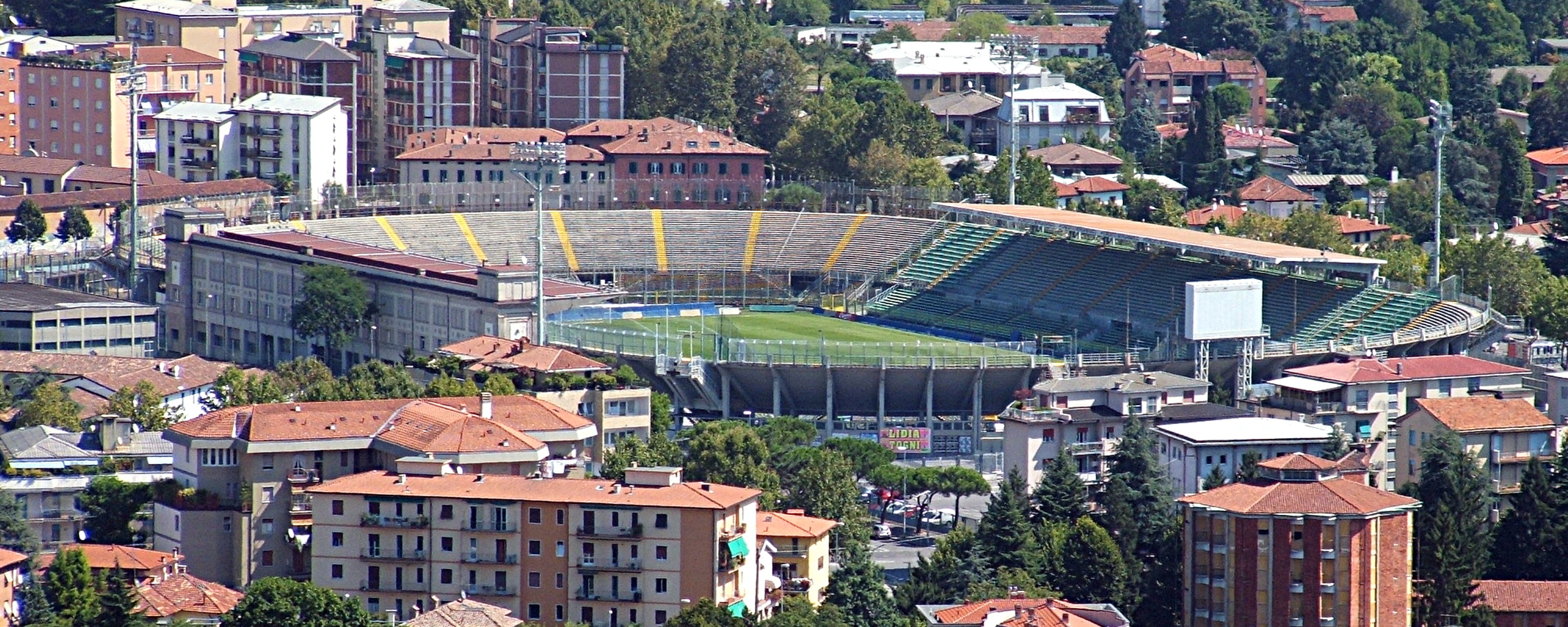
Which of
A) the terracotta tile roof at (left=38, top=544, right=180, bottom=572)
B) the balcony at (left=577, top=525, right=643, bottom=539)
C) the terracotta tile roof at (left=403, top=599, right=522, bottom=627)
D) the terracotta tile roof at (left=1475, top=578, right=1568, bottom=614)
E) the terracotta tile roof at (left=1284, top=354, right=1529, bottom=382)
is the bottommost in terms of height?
the terracotta tile roof at (left=1475, top=578, right=1568, bottom=614)

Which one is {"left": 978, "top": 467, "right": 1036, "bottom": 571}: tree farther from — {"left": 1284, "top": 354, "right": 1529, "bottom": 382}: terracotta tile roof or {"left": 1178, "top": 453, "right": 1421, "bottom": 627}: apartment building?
{"left": 1284, "top": 354, "right": 1529, "bottom": 382}: terracotta tile roof

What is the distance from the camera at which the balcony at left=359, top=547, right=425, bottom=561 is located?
213 feet

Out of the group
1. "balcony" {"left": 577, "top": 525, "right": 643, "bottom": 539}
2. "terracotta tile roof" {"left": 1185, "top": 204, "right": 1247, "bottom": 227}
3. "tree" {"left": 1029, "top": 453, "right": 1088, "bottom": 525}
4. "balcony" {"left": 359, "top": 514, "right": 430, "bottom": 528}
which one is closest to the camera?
"balcony" {"left": 577, "top": 525, "right": 643, "bottom": 539}

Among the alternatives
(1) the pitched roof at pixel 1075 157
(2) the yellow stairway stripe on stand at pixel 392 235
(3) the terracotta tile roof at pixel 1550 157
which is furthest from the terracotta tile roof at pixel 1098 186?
(2) the yellow stairway stripe on stand at pixel 392 235

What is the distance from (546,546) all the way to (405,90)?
65.4 m

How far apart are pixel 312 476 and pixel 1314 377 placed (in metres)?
27.1

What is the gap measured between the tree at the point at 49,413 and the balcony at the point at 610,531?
20.9 m

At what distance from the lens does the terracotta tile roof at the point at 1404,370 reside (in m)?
81.9

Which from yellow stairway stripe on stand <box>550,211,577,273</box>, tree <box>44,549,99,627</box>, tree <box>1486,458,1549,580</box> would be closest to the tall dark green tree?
tree <box>1486,458,1549,580</box>

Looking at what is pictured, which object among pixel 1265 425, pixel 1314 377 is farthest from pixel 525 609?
pixel 1314 377

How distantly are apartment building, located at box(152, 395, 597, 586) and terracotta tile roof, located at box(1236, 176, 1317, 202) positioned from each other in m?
59.9

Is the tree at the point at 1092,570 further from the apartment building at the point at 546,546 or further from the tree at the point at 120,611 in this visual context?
the tree at the point at 120,611

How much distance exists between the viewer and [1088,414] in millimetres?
79875

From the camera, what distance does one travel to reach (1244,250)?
94.4 m
